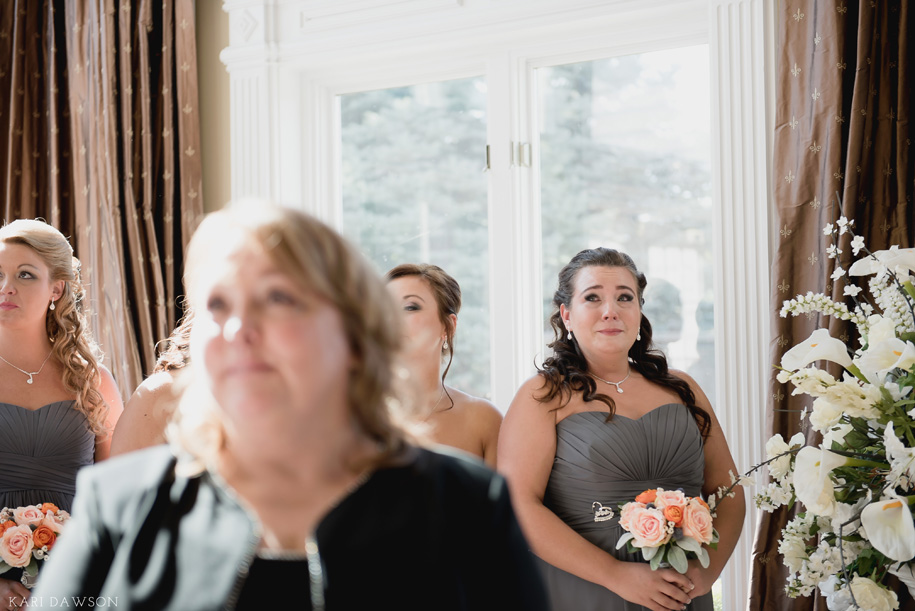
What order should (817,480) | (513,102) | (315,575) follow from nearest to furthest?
(315,575), (817,480), (513,102)

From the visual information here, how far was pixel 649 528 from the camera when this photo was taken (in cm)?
215

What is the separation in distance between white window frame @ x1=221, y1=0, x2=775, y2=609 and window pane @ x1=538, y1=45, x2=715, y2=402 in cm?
7

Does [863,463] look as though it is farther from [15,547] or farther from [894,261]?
[15,547]

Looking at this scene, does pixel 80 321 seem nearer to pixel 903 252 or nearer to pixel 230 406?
pixel 230 406

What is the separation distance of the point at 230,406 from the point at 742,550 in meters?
2.31

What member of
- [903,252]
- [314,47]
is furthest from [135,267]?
[903,252]

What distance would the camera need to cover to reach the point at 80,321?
2846 millimetres

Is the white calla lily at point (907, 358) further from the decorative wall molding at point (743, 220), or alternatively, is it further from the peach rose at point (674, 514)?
the decorative wall molding at point (743, 220)

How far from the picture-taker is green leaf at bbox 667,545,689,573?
2.15 m

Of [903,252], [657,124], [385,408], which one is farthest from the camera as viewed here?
[657,124]

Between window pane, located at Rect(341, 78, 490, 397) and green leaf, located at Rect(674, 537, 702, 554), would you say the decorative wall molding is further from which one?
window pane, located at Rect(341, 78, 490, 397)

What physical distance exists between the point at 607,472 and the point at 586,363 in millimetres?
360

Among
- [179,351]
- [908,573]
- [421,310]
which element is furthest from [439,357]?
[908,573]

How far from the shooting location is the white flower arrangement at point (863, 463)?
1725 millimetres
